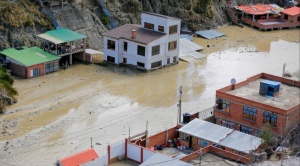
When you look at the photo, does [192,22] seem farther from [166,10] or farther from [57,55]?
[57,55]

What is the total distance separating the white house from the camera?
49.0 m

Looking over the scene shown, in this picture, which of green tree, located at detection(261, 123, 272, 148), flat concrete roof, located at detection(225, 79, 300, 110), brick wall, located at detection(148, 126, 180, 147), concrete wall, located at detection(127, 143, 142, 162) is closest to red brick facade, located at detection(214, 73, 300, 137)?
flat concrete roof, located at detection(225, 79, 300, 110)

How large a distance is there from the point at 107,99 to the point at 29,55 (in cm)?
841

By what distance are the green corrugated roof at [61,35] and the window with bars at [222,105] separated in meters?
18.1

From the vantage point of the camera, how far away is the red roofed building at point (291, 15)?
67312 mm

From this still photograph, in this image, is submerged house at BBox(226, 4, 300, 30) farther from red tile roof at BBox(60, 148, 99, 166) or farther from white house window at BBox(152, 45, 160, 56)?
red tile roof at BBox(60, 148, 99, 166)

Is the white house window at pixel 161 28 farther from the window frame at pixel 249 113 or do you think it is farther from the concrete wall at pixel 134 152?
the concrete wall at pixel 134 152

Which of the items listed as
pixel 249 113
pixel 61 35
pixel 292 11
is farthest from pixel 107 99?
pixel 292 11

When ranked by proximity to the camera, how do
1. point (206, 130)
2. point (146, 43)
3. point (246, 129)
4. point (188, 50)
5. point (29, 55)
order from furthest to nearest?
1. point (188, 50)
2. point (146, 43)
3. point (29, 55)
4. point (246, 129)
5. point (206, 130)

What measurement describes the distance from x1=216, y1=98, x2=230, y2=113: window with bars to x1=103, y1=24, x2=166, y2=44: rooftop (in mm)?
14970

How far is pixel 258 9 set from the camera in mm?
68812

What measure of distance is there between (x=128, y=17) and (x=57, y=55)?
1236 cm

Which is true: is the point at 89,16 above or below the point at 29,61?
above

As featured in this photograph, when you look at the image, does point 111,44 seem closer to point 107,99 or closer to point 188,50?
point 188,50
